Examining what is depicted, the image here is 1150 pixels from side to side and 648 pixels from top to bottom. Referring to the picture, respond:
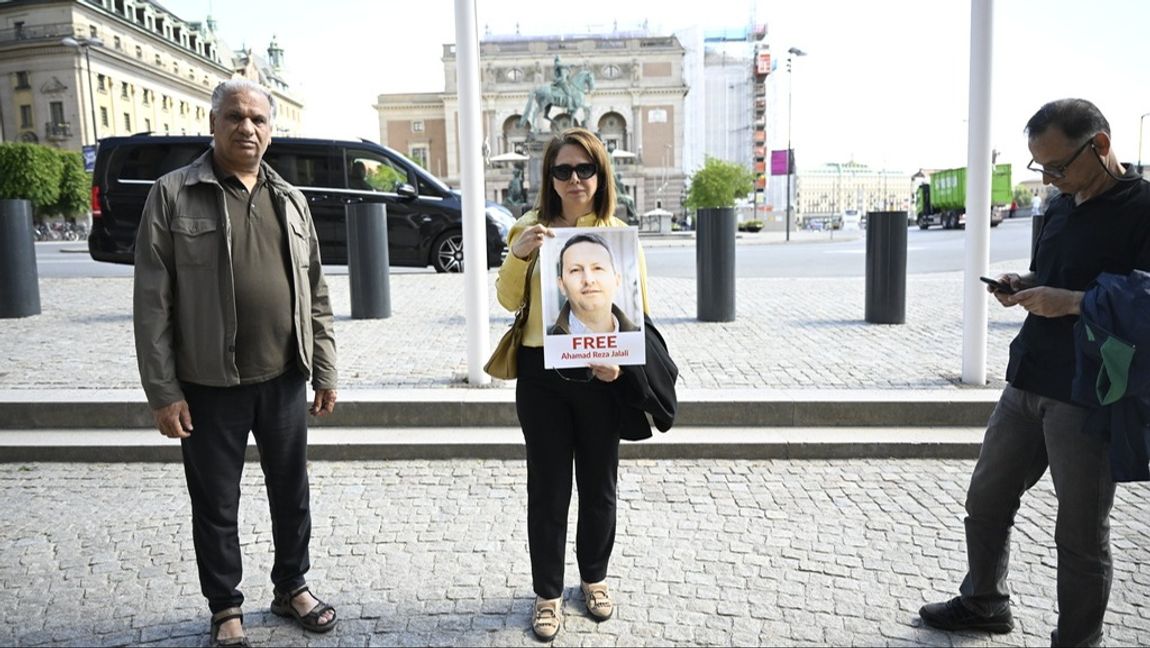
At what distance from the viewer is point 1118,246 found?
2.49m

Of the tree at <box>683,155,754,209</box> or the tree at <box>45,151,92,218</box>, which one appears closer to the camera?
the tree at <box>45,151,92,218</box>

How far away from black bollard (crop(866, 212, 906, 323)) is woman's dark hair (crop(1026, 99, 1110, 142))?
6.30m

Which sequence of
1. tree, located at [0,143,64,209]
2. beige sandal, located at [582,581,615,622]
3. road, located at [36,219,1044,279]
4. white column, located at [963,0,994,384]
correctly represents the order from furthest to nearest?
tree, located at [0,143,64,209] → road, located at [36,219,1044,279] → white column, located at [963,0,994,384] → beige sandal, located at [582,581,615,622]

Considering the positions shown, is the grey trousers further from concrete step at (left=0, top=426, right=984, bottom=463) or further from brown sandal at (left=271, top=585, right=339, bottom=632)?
brown sandal at (left=271, top=585, right=339, bottom=632)

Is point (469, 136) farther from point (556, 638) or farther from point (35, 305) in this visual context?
point (35, 305)

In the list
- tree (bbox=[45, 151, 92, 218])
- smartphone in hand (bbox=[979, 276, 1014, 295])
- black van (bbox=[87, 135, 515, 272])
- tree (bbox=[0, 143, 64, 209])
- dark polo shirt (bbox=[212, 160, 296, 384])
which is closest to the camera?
smartphone in hand (bbox=[979, 276, 1014, 295])

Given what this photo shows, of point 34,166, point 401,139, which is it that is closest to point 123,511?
point 34,166

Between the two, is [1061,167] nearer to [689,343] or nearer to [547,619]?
[547,619]

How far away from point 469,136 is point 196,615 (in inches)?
146

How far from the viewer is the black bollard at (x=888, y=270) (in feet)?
28.2

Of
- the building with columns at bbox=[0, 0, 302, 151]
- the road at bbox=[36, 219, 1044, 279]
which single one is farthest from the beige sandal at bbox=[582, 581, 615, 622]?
the building with columns at bbox=[0, 0, 302, 151]

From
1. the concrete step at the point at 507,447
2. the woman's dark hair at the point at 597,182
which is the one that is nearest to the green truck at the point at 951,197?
the concrete step at the point at 507,447

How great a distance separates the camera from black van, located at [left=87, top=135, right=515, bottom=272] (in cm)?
1270

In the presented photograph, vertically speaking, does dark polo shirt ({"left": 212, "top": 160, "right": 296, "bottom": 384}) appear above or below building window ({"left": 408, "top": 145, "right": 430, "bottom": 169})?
below
